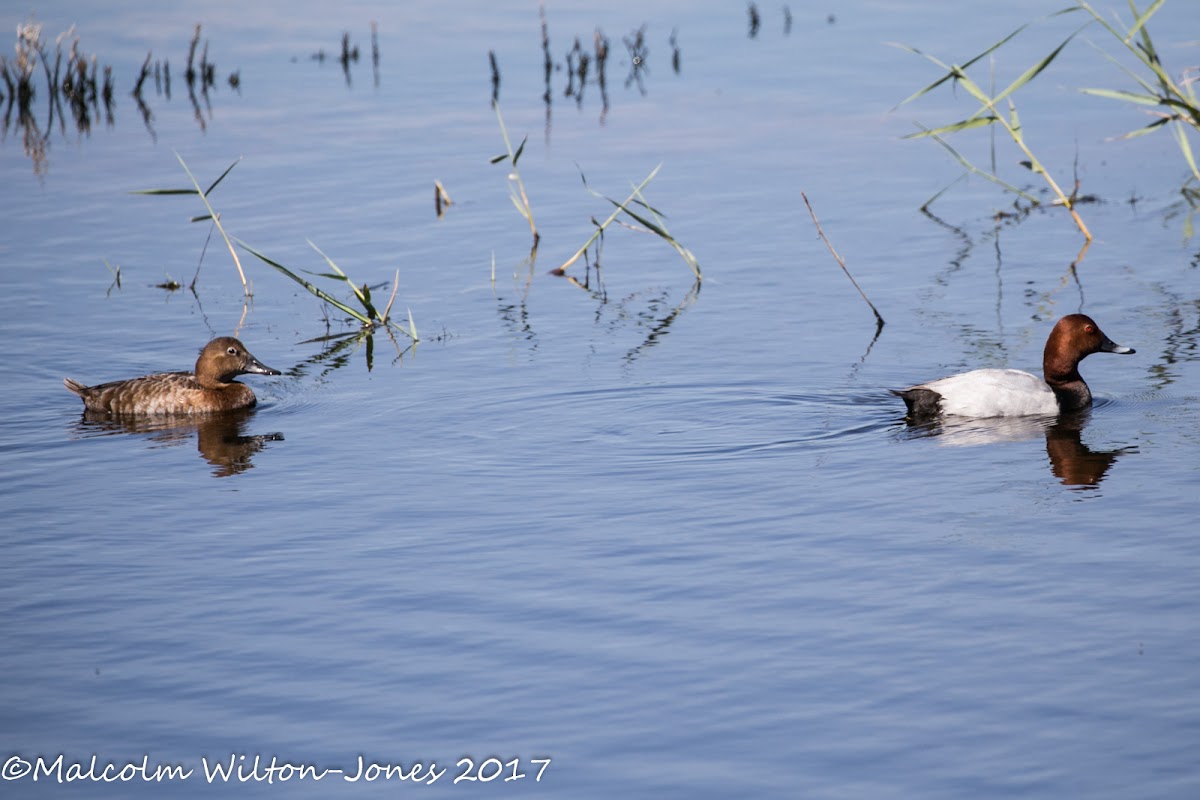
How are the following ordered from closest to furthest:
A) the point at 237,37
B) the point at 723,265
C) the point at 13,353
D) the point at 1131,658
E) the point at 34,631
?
the point at 1131,658 → the point at 34,631 → the point at 13,353 → the point at 723,265 → the point at 237,37

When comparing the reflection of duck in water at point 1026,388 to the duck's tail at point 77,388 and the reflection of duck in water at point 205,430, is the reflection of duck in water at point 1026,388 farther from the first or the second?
the duck's tail at point 77,388

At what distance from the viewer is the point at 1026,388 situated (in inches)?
444

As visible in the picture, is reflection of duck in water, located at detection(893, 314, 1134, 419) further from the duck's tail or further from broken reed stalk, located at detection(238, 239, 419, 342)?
the duck's tail

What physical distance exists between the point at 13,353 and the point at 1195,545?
31.3ft

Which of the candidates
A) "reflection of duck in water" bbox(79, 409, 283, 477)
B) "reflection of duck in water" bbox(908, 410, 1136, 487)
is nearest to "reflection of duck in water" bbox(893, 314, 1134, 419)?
"reflection of duck in water" bbox(908, 410, 1136, 487)

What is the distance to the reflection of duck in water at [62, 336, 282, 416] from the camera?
12047 millimetres

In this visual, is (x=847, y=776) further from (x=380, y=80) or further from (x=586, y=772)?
(x=380, y=80)

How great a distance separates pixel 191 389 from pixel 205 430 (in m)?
0.38

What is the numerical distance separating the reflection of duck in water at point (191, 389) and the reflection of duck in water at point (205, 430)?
0.20ft

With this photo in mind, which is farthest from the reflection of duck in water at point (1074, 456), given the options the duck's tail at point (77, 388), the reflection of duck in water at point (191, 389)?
the duck's tail at point (77, 388)

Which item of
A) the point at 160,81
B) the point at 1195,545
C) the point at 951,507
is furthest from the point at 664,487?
the point at 160,81

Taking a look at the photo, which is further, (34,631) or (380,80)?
(380,80)

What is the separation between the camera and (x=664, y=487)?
992cm

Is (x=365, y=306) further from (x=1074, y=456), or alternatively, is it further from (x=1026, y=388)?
(x=1074, y=456)
